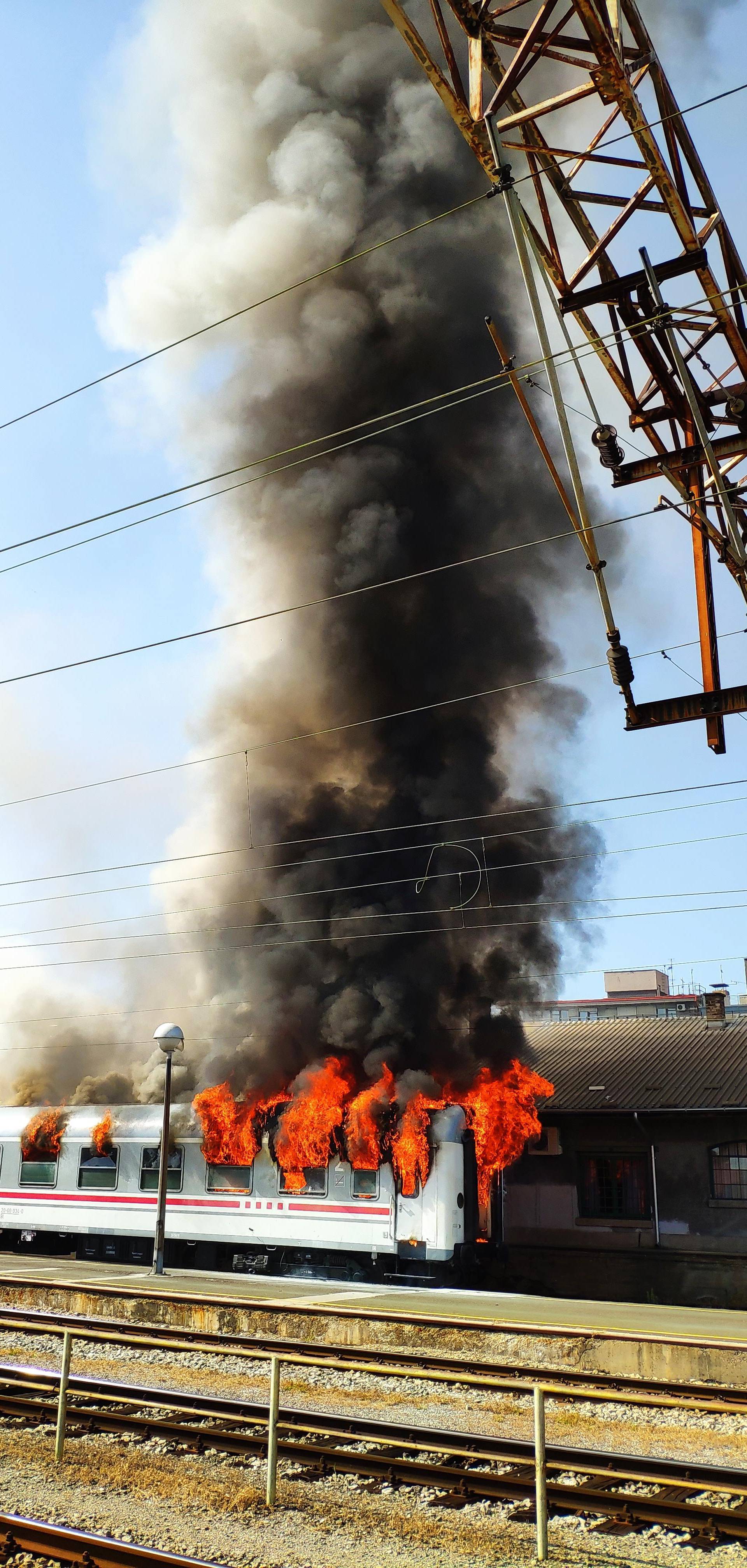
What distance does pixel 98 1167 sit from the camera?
22656mm

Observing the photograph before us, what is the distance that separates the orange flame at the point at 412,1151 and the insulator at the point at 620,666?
10.7m

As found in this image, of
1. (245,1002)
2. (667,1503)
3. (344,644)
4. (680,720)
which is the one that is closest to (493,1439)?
(667,1503)

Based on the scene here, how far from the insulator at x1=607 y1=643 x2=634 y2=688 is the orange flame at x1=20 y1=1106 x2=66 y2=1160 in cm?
1767

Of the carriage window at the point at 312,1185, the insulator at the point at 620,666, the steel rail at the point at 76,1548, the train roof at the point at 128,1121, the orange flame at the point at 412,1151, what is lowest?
the steel rail at the point at 76,1548

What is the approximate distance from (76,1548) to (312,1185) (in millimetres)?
13752

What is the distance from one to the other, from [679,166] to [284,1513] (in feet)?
36.6

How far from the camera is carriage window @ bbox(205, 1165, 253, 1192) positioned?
67.2 ft

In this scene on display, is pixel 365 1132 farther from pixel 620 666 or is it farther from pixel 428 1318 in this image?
pixel 620 666

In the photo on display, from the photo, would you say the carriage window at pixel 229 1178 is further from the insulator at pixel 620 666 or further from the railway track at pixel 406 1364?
the insulator at pixel 620 666

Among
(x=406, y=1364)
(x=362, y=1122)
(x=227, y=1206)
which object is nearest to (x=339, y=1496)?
(x=406, y=1364)

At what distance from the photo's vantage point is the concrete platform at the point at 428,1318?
12039mm

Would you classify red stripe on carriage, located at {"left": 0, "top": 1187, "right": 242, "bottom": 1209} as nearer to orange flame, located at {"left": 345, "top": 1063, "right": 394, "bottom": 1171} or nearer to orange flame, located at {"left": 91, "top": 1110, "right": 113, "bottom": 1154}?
orange flame, located at {"left": 91, "top": 1110, "right": 113, "bottom": 1154}

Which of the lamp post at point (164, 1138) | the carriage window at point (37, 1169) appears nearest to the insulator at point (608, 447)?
the lamp post at point (164, 1138)

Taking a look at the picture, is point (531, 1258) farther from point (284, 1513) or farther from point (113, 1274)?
point (284, 1513)
